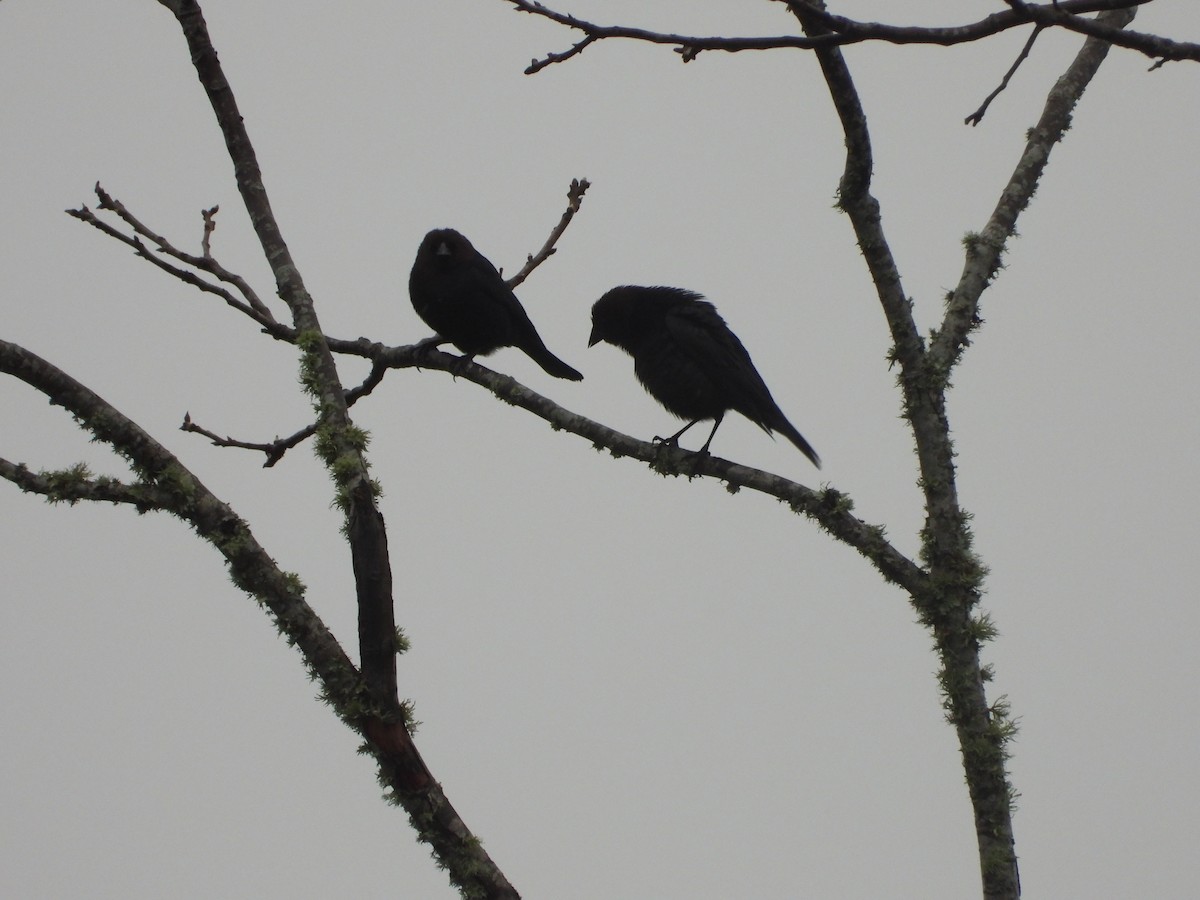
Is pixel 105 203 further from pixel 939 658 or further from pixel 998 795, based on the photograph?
pixel 998 795

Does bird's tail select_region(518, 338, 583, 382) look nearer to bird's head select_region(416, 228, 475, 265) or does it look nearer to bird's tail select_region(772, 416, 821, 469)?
bird's head select_region(416, 228, 475, 265)

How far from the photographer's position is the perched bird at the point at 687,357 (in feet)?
19.6

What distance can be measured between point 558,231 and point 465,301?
1.61 metres

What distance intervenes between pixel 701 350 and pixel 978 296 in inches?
88.7

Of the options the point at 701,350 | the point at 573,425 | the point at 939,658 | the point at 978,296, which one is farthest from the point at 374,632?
the point at 701,350

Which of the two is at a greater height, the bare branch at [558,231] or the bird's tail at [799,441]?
the bare branch at [558,231]

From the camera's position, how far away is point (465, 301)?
688 centimetres

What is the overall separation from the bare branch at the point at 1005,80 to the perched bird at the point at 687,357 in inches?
124

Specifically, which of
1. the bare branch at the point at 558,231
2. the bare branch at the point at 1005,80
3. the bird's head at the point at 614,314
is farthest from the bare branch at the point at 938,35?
the bird's head at the point at 614,314

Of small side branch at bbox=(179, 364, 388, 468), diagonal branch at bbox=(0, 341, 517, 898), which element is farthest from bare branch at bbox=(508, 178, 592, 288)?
diagonal branch at bbox=(0, 341, 517, 898)

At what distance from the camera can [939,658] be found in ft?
11.9

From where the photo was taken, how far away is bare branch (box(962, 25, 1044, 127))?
7.51 ft

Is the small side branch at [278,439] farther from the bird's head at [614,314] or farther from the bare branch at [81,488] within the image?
the bird's head at [614,314]

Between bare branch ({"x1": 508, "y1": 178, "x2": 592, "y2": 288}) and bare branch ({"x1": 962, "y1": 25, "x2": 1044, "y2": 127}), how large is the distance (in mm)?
2887
